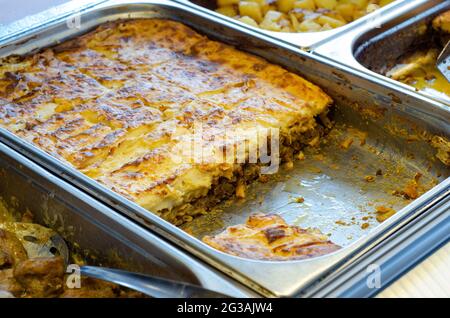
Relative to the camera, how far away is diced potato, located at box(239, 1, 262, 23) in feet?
11.9

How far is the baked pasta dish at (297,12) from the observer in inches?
140

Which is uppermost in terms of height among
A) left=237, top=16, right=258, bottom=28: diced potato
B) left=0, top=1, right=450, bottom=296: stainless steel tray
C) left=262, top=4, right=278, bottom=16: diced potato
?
left=262, top=4, right=278, bottom=16: diced potato

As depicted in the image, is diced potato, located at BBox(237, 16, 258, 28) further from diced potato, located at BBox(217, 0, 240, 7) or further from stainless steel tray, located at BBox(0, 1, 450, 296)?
stainless steel tray, located at BBox(0, 1, 450, 296)

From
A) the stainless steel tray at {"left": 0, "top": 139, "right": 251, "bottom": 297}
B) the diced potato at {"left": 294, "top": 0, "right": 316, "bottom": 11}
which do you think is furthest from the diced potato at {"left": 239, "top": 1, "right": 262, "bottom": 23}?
the stainless steel tray at {"left": 0, "top": 139, "right": 251, "bottom": 297}

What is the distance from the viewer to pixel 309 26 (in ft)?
11.6

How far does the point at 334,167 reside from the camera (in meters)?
2.65

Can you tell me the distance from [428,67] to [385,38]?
42 centimetres

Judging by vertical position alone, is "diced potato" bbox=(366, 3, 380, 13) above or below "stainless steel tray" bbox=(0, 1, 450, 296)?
above

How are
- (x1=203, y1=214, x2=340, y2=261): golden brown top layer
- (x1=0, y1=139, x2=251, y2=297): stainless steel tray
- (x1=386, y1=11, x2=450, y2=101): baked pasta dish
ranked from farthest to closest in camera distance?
(x1=386, y1=11, x2=450, y2=101): baked pasta dish, (x1=203, y1=214, x2=340, y2=261): golden brown top layer, (x1=0, y1=139, x2=251, y2=297): stainless steel tray

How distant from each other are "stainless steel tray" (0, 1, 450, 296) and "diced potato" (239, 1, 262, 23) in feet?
1.69
